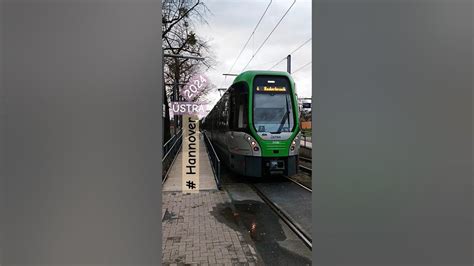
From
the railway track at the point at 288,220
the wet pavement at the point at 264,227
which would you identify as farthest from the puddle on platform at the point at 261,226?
the railway track at the point at 288,220

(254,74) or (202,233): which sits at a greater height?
(254,74)

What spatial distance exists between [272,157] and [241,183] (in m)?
1.50

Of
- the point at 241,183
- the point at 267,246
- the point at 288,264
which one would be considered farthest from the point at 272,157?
the point at 288,264

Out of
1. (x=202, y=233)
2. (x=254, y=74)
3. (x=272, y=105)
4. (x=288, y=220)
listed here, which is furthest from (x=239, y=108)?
(x=202, y=233)

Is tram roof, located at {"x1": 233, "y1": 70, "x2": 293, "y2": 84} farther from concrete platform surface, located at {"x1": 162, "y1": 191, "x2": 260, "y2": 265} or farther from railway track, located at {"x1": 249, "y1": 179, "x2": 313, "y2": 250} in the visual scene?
concrete platform surface, located at {"x1": 162, "y1": 191, "x2": 260, "y2": 265}

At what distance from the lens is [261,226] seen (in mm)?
5629

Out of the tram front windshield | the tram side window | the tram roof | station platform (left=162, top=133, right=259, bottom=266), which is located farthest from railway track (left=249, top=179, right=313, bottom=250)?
Answer: the tram roof

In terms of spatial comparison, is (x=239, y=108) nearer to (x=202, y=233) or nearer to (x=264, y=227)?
(x=264, y=227)

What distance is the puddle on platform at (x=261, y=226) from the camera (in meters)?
4.27

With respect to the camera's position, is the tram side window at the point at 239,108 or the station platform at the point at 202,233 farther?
the tram side window at the point at 239,108

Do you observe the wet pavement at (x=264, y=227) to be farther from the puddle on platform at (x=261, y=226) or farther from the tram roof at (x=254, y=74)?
the tram roof at (x=254, y=74)

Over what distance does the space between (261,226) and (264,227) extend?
0.07 m
